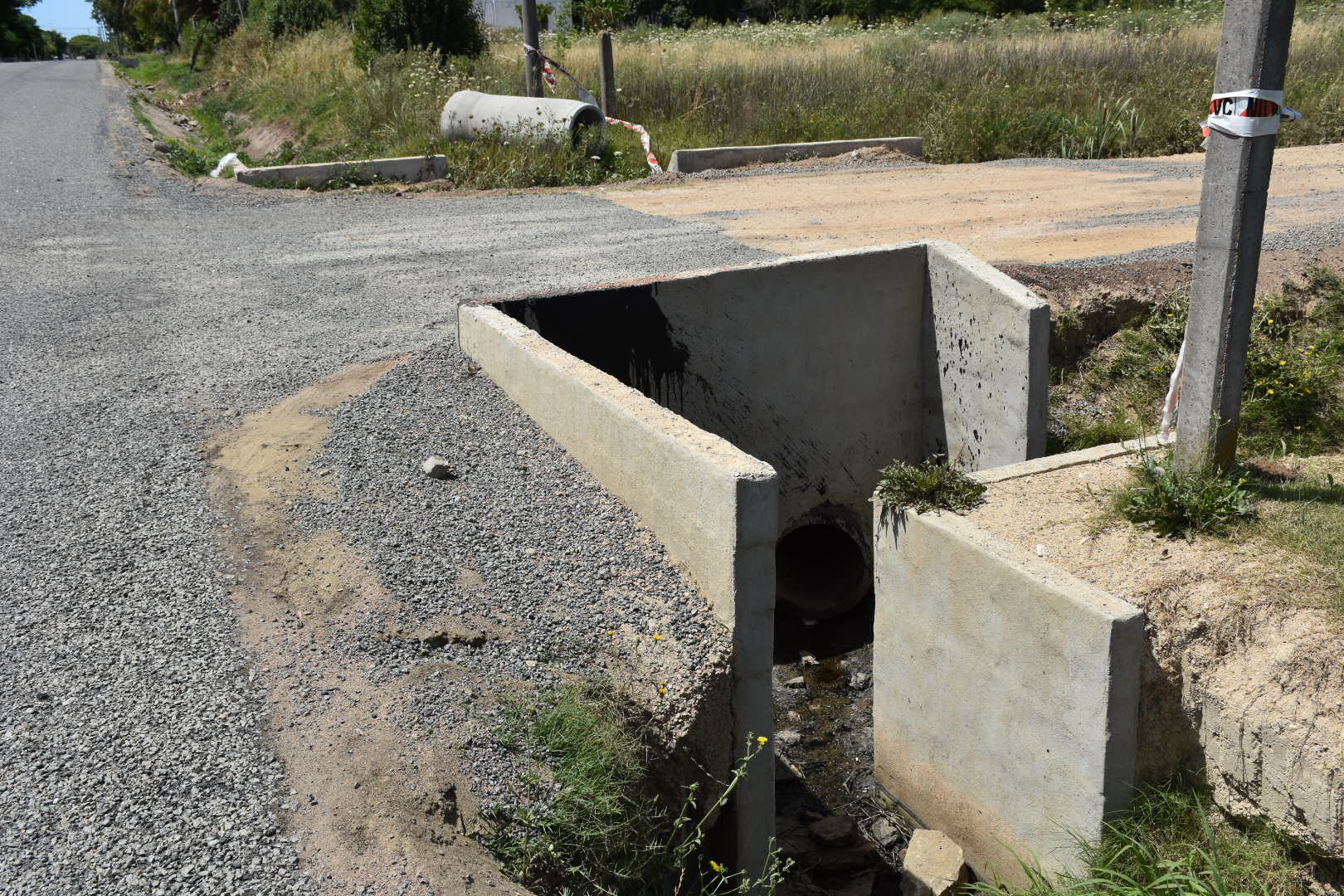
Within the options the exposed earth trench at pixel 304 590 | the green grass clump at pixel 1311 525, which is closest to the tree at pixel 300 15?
the exposed earth trench at pixel 304 590

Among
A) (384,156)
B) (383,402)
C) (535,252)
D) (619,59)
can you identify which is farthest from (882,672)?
(619,59)

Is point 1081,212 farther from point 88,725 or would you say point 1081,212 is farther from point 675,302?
point 88,725

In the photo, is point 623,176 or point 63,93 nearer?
point 623,176

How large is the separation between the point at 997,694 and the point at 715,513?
1.71 metres

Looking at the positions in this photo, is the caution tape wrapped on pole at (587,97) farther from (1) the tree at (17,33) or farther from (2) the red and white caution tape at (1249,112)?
(1) the tree at (17,33)

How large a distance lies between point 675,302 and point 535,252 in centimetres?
270

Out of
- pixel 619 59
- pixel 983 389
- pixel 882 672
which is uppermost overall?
pixel 619 59

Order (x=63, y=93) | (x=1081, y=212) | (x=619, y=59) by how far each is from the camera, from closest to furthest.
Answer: (x=1081, y=212) → (x=619, y=59) → (x=63, y=93)

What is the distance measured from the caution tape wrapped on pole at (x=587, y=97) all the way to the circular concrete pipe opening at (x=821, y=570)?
6565 mm

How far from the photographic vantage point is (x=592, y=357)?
705 cm

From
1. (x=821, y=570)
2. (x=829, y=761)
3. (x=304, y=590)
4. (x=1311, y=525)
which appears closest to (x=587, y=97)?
(x=821, y=570)

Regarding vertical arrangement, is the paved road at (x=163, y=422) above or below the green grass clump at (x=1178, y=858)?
above

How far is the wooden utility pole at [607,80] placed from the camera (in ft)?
48.0

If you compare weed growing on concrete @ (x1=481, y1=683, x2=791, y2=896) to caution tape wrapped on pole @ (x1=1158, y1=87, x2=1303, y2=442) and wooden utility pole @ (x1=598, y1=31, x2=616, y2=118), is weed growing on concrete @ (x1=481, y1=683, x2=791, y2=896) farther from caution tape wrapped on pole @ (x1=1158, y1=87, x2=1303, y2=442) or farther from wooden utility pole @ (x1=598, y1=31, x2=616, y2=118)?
wooden utility pole @ (x1=598, y1=31, x2=616, y2=118)
